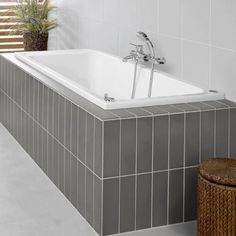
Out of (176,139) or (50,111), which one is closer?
(176,139)

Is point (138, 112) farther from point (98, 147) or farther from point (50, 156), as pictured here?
point (50, 156)

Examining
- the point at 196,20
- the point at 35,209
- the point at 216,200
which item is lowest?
the point at 35,209

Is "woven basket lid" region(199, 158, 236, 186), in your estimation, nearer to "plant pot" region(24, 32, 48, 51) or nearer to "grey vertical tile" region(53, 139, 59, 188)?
"grey vertical tile" region(53, 139, 59, 188)

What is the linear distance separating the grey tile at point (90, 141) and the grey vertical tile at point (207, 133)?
60 cm

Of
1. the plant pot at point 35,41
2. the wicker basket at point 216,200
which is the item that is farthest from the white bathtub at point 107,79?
the plant pot at point 35,41

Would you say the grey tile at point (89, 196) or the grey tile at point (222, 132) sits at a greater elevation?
the grey tile at point (222, 132)

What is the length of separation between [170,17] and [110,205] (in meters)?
1.71

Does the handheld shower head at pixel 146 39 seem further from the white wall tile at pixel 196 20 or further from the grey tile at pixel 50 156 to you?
the grey tile at pixel 50 156

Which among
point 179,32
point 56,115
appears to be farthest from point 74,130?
point 179,32

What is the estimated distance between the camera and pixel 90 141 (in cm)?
342

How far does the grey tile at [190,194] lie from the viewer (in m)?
3.52

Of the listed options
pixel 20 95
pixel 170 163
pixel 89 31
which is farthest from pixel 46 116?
pixel 89 31

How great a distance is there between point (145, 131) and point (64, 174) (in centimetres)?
76

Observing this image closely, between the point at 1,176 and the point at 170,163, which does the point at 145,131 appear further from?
the point at 1,176
